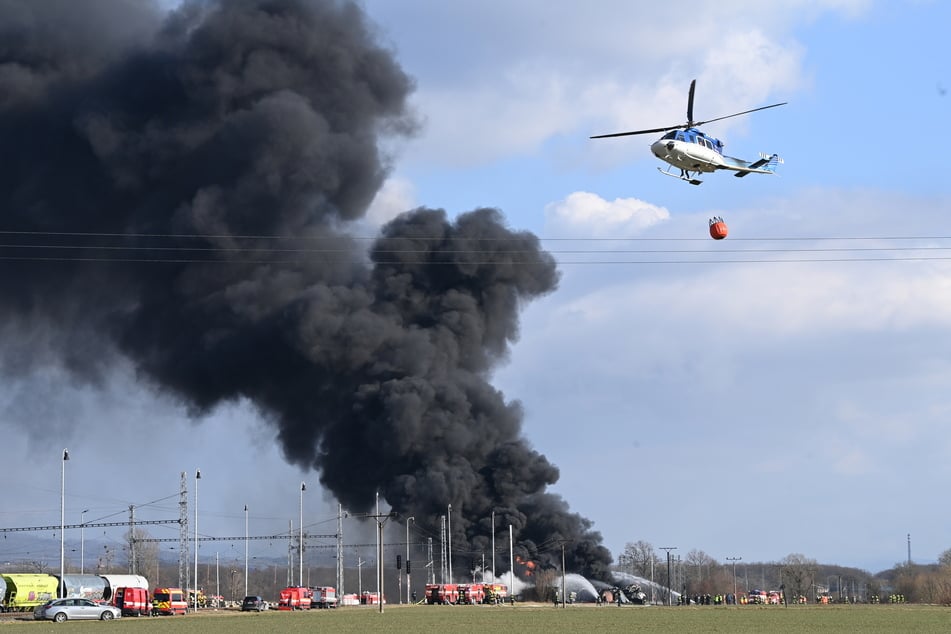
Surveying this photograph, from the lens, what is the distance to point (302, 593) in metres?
99.5

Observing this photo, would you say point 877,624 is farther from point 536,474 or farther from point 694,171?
point 536,474

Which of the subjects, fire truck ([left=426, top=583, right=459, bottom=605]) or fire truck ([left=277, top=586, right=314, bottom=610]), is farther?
fire truck ([left=426, top=583, right=459, bottom=605])

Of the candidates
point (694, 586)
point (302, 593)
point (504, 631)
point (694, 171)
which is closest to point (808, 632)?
point (504, 631)

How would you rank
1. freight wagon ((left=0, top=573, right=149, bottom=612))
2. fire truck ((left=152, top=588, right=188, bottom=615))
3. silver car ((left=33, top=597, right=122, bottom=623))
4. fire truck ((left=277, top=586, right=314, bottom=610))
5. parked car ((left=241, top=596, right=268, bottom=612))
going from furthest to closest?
fire truck ((left=277, top=586, right=314, bottom=610)) → parked car ((left=241, top=596, right=268, bottom=612)) → freight wagon ((left=0, top=573, right=149, bottom=612)) → fire truck ((left=152, top=588, right=188, bottom=615)) → silver car ((left=33, top=597, right=122, bottom=623))

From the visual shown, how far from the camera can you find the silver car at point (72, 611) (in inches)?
2670

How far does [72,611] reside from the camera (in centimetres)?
6844

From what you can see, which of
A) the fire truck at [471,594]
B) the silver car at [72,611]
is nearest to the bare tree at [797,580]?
the fire truck at [471,594]

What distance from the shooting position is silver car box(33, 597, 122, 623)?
6781 cm

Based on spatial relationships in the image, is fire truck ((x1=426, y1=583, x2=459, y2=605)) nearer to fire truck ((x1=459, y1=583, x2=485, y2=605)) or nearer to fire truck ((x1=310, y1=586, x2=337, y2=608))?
fire truck ((x1=459, y1=583, x2=485, y2=605))

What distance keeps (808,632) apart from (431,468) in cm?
7374

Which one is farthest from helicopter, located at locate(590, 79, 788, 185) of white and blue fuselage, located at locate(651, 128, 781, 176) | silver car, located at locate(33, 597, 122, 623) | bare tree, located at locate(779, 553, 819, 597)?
bare tree, located at locate(779, 553, 819, 597)

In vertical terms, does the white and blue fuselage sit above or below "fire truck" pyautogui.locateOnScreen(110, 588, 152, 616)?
above

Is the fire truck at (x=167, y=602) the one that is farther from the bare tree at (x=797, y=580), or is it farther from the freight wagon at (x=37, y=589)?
the bare tree at (x=797, y=580)

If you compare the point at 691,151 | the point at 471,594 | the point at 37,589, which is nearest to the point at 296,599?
the point at 471,594
